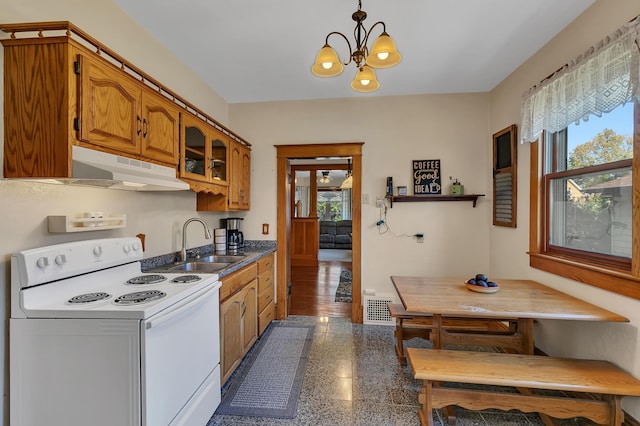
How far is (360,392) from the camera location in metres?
2.01

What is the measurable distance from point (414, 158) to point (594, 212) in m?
1.66

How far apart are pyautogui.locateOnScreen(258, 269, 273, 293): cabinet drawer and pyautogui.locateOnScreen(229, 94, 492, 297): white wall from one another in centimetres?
109

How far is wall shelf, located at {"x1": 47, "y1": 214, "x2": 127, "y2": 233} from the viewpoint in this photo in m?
1.38

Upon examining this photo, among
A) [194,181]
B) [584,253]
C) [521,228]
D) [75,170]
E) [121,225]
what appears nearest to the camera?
[75,170]

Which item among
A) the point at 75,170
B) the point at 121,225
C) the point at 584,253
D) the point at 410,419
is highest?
the point at 75,170

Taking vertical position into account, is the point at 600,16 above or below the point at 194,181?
above

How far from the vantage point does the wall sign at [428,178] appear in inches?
124

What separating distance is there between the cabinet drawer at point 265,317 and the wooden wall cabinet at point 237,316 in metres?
0.10

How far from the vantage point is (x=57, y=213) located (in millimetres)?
1413

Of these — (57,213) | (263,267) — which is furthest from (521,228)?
(57,213)

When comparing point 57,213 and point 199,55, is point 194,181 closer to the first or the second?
point 57,213

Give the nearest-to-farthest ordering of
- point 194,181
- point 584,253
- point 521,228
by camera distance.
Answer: point 584,253 < point 194,181 < point 521,228

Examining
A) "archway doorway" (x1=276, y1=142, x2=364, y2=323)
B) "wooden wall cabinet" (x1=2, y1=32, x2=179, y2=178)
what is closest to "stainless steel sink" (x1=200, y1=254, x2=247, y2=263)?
"archway doorway" (x1=276, y1=142, x2=364, y2=323)

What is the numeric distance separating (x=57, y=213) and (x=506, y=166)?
354 centimetres
